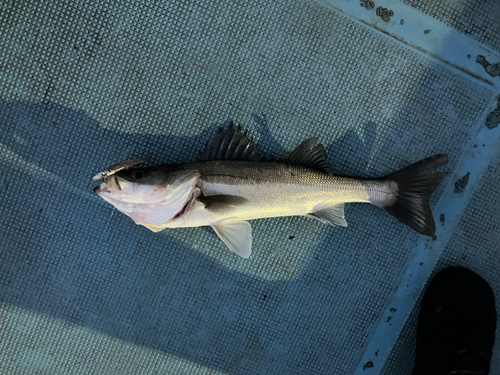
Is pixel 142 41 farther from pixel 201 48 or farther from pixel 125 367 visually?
pixel 125 367

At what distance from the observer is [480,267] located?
217 cm

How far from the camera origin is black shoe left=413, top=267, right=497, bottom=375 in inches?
80.7

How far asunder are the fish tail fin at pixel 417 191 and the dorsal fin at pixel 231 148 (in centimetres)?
85

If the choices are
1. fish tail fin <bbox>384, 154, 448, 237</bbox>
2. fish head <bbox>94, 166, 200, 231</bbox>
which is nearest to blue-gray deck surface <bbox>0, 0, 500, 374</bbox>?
fish tail fin <bbox>384, 154, 448, 237</bbox>

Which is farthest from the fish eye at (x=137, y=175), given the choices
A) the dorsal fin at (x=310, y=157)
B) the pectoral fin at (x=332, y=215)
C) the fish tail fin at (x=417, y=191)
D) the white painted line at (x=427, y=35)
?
the white painted line at (x=427, y=35)

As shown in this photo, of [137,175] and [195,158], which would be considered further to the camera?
[195,158]

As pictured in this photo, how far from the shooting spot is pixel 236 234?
74.4 inches

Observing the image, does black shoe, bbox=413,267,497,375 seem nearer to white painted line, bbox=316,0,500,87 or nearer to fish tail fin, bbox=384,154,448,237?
fish tail fin, bbox=384,154,448,237

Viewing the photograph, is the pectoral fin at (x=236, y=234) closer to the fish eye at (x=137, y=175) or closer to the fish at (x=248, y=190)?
the fish at (x=248, y=190)

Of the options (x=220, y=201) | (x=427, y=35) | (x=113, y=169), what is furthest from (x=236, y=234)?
(x=427, y=35)

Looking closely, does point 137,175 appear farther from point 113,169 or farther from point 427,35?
point 427,35

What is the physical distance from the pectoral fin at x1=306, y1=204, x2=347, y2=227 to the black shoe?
834mm

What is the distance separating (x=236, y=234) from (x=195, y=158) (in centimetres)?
56

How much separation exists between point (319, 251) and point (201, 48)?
1511 millimetres
